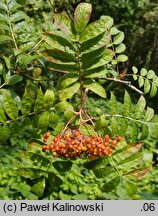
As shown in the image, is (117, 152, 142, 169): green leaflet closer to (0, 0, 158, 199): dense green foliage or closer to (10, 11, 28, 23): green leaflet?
(0, 0, 158, 199): dense green foliage

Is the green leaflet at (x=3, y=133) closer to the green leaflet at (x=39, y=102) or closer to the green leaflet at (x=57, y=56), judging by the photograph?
the green leaflet at (x=39, y=102)

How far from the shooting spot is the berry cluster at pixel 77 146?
970 millimetres

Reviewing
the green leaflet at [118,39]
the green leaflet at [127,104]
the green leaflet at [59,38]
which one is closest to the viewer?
the green leaflet at [59,38]

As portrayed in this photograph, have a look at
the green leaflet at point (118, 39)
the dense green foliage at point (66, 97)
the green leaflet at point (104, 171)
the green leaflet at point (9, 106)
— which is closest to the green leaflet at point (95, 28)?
the dense green foliage at point (66, 97)

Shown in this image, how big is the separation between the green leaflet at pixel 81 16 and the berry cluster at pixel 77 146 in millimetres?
270

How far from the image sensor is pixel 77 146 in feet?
3.18

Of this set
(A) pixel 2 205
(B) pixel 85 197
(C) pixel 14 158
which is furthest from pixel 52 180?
(C) pixel 14 158

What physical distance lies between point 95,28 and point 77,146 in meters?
0.30

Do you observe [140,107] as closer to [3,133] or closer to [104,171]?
[104,171]

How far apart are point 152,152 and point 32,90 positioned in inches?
68.6

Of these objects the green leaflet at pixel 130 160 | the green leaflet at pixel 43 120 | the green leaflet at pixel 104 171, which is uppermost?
the green leaflet at pixel 43 120

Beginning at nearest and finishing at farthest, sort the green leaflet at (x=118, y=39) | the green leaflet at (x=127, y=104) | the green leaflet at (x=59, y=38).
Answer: the green leaflet at (x=59, y=38)
the green leaflet at (x=127, y=104)
the green leaflet at (x=118, y=39)

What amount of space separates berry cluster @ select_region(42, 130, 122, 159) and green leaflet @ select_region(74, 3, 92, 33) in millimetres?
270

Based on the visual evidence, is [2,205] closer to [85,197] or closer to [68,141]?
[68,141]
